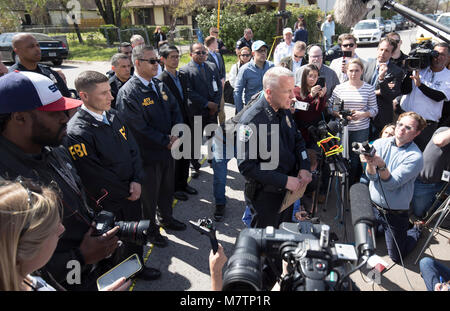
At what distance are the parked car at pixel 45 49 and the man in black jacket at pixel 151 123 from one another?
48.9 feet

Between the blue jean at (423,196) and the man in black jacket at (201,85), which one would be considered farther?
the man in black jacket at (201,85)

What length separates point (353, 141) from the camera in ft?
14.0

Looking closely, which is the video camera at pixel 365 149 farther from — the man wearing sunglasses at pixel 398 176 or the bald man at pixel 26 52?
the bald man at pixel 26 52

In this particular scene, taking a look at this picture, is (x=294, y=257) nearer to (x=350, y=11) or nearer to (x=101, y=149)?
(x=350, y=11)

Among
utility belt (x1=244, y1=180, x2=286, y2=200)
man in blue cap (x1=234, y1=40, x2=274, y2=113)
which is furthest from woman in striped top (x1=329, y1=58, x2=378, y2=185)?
utility belt (x1=244, y1=180, x2=286, y2=200)

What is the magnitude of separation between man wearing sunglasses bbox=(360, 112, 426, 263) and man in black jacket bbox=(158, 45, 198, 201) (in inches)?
105

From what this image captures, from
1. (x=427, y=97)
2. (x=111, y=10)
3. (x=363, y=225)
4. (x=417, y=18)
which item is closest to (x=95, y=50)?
(x=111, y=10)

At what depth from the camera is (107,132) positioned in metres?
2.62

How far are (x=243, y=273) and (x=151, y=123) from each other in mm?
2578

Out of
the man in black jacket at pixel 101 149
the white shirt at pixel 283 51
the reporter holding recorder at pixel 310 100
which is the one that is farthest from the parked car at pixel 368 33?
the man in black jacket at pixel 101 149

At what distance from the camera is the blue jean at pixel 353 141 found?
4.23 metres

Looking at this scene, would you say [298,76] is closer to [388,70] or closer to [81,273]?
[388,70]

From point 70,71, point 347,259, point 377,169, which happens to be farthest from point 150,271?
point 70,71

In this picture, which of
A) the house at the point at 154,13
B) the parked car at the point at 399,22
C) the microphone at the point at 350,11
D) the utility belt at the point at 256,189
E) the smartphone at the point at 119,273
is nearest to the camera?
the smartphone at the point at 119,273
